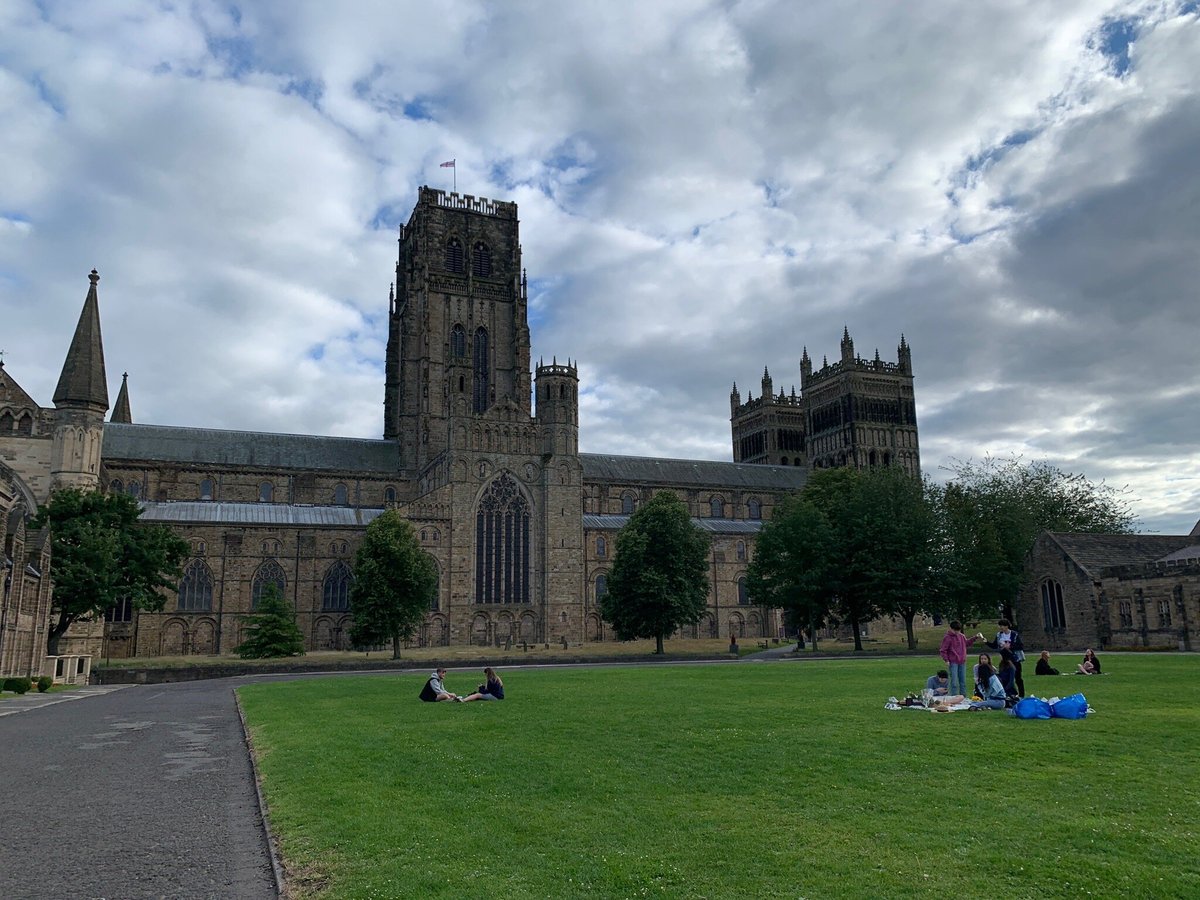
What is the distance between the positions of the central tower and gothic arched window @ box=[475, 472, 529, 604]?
10.1 metres

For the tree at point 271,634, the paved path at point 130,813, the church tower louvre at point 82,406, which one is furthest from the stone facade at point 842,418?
the paved path at point 130,813

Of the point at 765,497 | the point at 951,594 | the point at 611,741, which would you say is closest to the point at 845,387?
the point at 765,497

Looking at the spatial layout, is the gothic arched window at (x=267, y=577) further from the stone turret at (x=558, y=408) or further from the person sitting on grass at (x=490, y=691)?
the person sitting on grass at (x=490, y=691)

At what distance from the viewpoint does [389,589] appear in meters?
58.8

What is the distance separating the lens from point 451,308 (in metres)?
92.9

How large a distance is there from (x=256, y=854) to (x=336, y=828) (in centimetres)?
82

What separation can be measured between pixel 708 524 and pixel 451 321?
34541 mm

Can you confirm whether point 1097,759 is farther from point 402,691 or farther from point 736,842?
point 402,691

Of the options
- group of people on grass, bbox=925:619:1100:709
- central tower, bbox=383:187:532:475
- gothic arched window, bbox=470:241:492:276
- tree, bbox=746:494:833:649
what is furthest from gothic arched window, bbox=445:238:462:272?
group of people on grass, bbox=925:619:1100:709

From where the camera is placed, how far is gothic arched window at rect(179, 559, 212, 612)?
6725cm

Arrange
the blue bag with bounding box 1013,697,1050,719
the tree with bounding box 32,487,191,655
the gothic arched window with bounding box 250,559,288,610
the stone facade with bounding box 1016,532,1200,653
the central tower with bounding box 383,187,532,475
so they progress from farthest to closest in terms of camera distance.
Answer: the central tower with bounding box 383,187,532,475 → the gothic arched window with bounding box 250,559,288,610 → the stone facade with bounding box 1016,532,1200,653 → the tree with bounding box 32,487,191,655 → the blue bag with bounding box 1013,697,1050,719

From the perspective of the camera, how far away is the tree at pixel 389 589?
58.6 metres

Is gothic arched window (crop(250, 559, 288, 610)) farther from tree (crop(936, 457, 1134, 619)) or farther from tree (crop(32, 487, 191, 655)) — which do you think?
tree (crop(936, 457, 1134, 619))

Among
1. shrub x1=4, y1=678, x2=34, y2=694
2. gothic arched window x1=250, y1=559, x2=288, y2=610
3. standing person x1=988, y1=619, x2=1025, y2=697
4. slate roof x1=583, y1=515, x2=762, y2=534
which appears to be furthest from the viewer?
slate roof x1=583, y1=515, x2=762, y2=534
